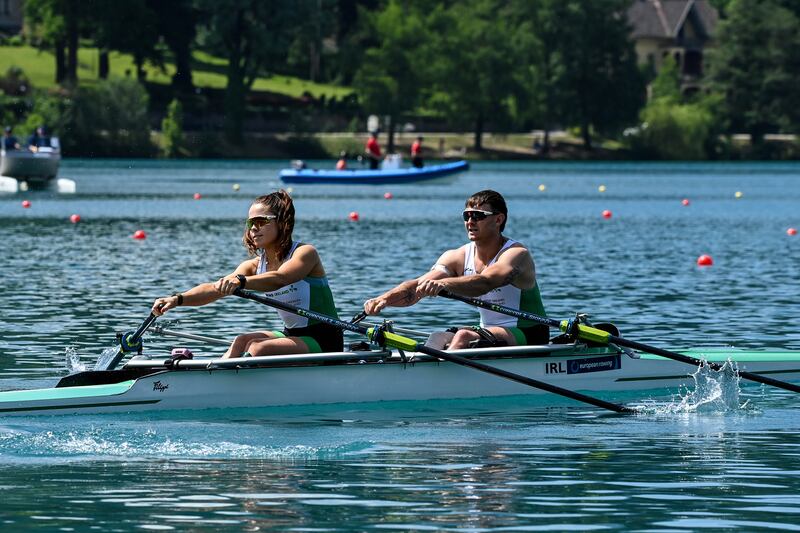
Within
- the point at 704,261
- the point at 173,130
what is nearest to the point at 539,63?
the point at 173,130

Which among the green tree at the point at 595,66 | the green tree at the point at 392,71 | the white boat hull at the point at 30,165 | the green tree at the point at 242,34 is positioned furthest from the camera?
the green tree at the point at 595,66

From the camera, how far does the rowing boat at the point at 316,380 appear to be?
14.7 meters

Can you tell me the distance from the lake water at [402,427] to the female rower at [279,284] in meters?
0.65

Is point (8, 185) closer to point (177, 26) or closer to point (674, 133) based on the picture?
point (177, 26)

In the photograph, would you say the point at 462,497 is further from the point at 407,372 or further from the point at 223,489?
the point at 407,372

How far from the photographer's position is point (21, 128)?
107 meters

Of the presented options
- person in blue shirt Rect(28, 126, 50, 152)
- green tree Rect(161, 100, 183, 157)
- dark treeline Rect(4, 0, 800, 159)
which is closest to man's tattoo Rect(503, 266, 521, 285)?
person in blue shirt Rect(28, 126, 50, 152)

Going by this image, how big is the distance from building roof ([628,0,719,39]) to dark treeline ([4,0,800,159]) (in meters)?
17.0

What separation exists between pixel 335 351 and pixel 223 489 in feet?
12.3

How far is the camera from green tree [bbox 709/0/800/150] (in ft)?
435

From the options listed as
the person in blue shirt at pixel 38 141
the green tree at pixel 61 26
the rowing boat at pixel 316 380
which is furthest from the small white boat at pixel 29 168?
the rowing boat at pixel 316 380

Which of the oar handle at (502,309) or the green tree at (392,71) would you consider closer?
the oar handle at (502,309)

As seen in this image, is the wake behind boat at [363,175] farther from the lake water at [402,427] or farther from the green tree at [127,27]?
the green tree at [127,27]

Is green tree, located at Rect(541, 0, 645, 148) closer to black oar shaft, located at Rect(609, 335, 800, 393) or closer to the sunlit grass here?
Result: the sunlit grass
